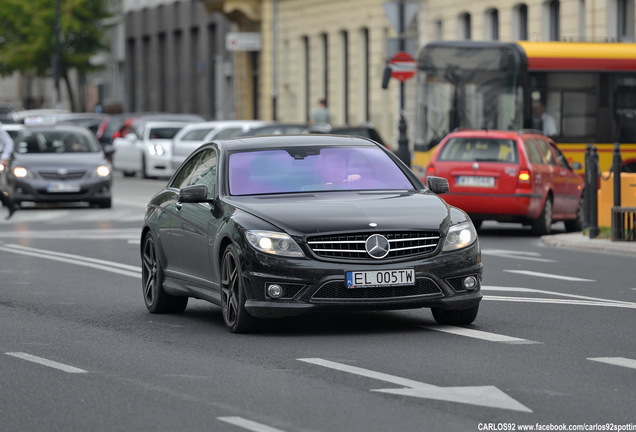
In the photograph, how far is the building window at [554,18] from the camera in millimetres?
43031

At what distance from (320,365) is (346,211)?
1.81 m

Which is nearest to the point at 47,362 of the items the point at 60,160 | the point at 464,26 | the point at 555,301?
the point at 555,301

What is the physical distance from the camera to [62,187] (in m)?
30.9

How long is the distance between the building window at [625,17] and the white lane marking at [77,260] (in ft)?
69.4

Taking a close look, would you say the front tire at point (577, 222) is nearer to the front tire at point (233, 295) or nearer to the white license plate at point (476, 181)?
the white license plate at point (476, 181)

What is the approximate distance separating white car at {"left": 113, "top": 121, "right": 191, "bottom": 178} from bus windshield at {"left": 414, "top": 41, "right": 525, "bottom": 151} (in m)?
13.5

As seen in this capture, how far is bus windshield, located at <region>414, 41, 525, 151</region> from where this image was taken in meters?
32.0

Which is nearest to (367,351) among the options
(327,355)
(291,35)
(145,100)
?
(327,355)

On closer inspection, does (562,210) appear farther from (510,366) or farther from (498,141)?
(510,366)

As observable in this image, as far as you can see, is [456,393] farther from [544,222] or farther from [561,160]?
[561,160]

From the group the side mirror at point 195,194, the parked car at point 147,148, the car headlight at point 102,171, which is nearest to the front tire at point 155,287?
the side mirror at point 195,194

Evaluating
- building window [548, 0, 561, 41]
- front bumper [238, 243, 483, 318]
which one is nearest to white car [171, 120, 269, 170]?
building window [548, 0, 561, 41]

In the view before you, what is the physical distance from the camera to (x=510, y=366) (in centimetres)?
989

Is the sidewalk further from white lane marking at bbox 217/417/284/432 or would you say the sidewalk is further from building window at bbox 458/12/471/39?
building window at bbox 458/12/471/39
